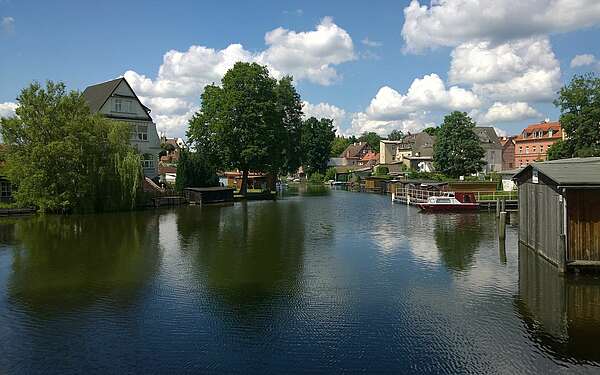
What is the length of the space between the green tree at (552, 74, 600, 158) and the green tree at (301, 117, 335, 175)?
63831 millimetres

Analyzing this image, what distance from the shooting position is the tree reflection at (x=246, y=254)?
1639cm

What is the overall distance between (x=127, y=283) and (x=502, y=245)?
17298 millimetres

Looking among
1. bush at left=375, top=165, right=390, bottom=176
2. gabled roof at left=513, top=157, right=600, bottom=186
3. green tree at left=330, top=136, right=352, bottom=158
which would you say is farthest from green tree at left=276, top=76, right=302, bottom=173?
green tree at left=330, top=136, right=352, bottom=158

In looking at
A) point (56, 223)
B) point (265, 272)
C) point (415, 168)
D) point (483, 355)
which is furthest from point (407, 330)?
point (415, 168)

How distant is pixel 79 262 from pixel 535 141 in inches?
3303

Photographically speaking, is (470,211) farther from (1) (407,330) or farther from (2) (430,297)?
(1) (407,330)

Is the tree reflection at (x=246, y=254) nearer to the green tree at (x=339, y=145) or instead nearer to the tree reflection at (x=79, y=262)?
the tree reflection at (x=79, y=262)

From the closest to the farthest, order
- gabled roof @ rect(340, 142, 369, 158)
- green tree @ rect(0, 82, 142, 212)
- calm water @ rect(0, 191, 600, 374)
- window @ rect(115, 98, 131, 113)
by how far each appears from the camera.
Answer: calm water @ rect(0, 191, 600, 374) → green tree @ rect(0, 82, 142, 212) → window @ rect(115, 98, 131, 113) → gabled roof @ rect(340, 142, 369, 158)

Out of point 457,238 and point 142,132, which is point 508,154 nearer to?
point 142,132

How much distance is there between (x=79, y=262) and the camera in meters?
21.8

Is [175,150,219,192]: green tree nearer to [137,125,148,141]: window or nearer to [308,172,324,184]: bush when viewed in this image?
[137,125,148,141]: window

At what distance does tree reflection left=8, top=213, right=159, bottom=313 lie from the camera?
16312 mm

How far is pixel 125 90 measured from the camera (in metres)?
56.3

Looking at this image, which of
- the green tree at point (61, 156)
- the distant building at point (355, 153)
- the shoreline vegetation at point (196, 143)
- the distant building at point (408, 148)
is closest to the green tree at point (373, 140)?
the distant building at point (355, 153)
